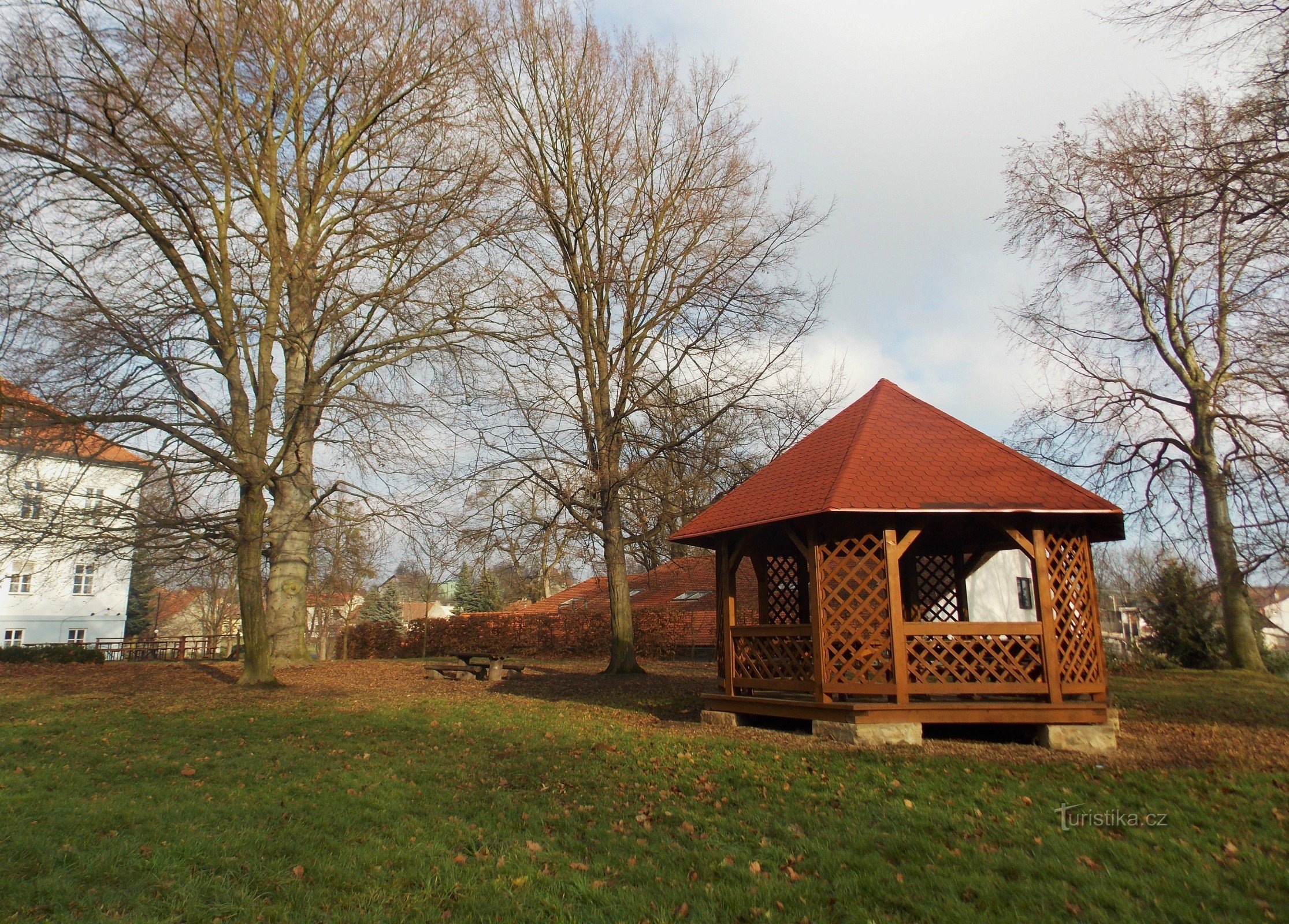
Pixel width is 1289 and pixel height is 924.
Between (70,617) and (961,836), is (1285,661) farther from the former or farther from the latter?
(70,617)

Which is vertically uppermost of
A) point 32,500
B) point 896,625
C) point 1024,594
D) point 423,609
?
point 32,500

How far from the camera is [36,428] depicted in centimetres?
1152

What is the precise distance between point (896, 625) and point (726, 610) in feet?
9.69

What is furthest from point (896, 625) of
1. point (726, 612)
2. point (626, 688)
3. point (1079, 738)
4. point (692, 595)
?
point (692, 595)

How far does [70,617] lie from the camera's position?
129 ft

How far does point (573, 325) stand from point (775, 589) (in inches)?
355

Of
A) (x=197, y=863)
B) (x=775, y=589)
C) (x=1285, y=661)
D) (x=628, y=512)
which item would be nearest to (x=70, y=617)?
(x=628, y=512)

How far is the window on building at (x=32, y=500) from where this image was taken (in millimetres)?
12164

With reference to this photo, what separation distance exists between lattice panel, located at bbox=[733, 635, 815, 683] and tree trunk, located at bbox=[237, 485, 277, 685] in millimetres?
8256

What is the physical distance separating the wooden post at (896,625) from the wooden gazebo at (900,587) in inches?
0.8

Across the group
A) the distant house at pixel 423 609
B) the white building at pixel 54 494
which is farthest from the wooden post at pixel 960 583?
the distant house at pixel 423 609

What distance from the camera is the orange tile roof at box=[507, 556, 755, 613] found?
30.5 m

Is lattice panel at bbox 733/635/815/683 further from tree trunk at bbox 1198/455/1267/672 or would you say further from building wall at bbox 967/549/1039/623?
building wall at bbox 967/549/1039/623

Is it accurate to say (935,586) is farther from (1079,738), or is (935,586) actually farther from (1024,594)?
(1024,594)
